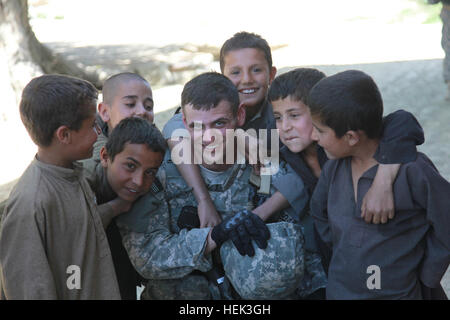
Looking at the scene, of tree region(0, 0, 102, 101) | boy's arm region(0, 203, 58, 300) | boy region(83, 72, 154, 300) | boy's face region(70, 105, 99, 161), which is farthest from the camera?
tree region(0, 0, 102, 101)

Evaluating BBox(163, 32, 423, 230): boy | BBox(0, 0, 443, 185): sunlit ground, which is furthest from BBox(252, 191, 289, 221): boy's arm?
BBox(0, 0, 443, 185): sunlit ground

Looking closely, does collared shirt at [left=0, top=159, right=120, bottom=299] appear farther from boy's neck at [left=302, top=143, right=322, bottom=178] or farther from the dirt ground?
→ the dirt ground

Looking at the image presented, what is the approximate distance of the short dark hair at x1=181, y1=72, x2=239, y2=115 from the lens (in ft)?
7.79

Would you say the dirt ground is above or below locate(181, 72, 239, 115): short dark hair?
above

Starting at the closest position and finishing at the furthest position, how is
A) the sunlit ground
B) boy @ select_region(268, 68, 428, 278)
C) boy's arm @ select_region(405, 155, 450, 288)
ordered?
1. boy's arm @ select_region(405, 155, 450, 288)
2. boy @ select_region(268, 68, 428, 278)
3. the sunlit ground

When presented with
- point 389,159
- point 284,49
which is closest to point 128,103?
point 389,159

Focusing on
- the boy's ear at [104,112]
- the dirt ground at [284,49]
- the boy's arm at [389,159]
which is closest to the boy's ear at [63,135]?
the boy's ear at [104,112]

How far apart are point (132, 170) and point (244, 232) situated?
1.72ft

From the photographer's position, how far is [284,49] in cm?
1012

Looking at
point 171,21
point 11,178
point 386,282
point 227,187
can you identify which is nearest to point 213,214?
point 227,187

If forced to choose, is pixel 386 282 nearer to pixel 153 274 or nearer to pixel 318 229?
pixel 318 229

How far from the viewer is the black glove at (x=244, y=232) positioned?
219cm

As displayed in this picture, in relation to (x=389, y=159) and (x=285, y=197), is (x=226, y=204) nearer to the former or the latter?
(x=285, y=197)

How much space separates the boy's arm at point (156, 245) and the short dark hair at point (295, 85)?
697 mm
